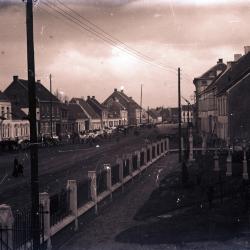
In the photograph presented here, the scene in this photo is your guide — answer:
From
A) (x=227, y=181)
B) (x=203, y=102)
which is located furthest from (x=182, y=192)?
(x=203, y=102)

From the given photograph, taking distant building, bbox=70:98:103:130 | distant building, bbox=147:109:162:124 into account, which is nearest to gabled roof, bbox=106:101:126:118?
distant building, bbox=70:98:103:130

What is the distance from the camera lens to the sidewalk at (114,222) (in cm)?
1204

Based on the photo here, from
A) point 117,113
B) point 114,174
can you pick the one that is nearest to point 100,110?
point 117,113

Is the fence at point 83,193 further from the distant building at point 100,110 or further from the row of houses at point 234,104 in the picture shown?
the distant building at point 100,110

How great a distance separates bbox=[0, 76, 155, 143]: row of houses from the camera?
54.3 metres

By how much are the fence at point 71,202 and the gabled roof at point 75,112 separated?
60.3m

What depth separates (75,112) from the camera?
86.6 m

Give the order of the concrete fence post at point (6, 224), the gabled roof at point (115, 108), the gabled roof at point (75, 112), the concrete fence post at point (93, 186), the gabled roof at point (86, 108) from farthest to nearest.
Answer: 1. the gabled roof at point (115, 108)
2. the gabled roof at point (86, 108)
3. the gabled roof at point (75, 112)
4. the concrete fence post at point (93, 186)
5. the concrete fence post at point (6, 224)

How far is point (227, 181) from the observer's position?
71.6 feet

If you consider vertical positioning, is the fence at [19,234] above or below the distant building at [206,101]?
below

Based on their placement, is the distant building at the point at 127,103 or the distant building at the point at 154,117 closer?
the distant building at the point at 127,103

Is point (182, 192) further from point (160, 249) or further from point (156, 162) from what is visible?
point (156, 162)

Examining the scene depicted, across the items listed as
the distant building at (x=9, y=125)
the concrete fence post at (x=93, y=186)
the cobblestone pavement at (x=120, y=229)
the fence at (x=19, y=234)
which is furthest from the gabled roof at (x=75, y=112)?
the fence at (x=19, y=234)

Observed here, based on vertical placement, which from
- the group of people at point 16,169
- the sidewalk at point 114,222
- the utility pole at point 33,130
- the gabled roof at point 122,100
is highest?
the gabled roof at point 122,100
